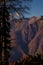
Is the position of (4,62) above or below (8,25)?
below

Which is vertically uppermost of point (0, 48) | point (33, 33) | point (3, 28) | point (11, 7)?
point (11, 7)

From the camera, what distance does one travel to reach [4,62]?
1180cm

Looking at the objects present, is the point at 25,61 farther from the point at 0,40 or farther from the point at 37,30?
the point at 37,30

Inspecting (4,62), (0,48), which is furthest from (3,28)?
(4,62)

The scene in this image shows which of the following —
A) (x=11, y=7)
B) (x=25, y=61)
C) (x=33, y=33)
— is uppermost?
(x=11, y=7)

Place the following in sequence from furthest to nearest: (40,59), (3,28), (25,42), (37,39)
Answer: (25,42), (37,39), (40,59), (3,28)

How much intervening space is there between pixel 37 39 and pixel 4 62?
151671 mm

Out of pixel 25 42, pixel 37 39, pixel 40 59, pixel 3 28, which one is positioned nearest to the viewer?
pixel 3 28

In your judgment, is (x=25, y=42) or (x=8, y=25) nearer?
(x=8, y=25)

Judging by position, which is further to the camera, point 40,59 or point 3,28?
point 40,59

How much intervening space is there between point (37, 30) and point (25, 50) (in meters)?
18.9

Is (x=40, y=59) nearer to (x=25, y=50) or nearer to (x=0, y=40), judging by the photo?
(x=0, y=40)

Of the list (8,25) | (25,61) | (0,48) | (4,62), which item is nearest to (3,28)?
(8,25)

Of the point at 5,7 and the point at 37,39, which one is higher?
the point at 5,7
